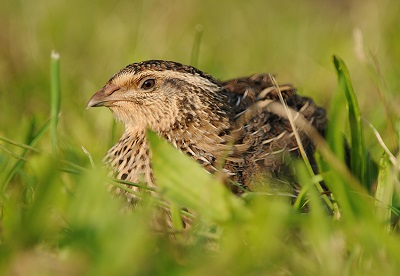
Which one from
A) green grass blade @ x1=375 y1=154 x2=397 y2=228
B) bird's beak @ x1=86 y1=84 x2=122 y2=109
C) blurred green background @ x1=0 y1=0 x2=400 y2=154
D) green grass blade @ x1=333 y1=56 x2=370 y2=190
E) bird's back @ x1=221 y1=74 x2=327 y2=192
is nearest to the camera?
green grass blade @ x1=375 y1=154 x2=397 y2=228

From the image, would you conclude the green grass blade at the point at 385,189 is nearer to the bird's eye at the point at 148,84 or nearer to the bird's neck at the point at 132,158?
the bird's neck at the point at 132,158

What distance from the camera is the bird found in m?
4.20

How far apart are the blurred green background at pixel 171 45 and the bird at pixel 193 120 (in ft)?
2.04

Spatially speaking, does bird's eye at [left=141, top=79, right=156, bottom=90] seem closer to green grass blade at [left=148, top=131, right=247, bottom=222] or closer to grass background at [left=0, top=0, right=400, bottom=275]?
grass background at [left=0, top=0, right=400, bottom=275]

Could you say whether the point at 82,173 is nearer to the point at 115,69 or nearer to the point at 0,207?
the point at 0,207

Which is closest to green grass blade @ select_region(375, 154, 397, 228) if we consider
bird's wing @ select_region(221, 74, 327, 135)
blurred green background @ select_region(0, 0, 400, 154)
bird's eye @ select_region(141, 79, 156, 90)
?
bird's wing @ select_region(221, 74, 327, 135)

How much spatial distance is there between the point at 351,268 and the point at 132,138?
169cm

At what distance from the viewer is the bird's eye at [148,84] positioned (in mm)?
4441

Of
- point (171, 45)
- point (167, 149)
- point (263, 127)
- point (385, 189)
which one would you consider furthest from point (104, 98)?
point (171, 45)

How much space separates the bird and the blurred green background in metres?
0.62

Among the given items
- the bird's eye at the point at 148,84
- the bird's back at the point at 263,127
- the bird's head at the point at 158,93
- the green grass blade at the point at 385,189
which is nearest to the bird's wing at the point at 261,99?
the bird's back at the point at 263,127

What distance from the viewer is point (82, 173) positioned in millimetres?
3484

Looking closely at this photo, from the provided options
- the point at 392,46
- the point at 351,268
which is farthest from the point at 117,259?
the point at 392,46

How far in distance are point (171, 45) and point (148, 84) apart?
310cm
